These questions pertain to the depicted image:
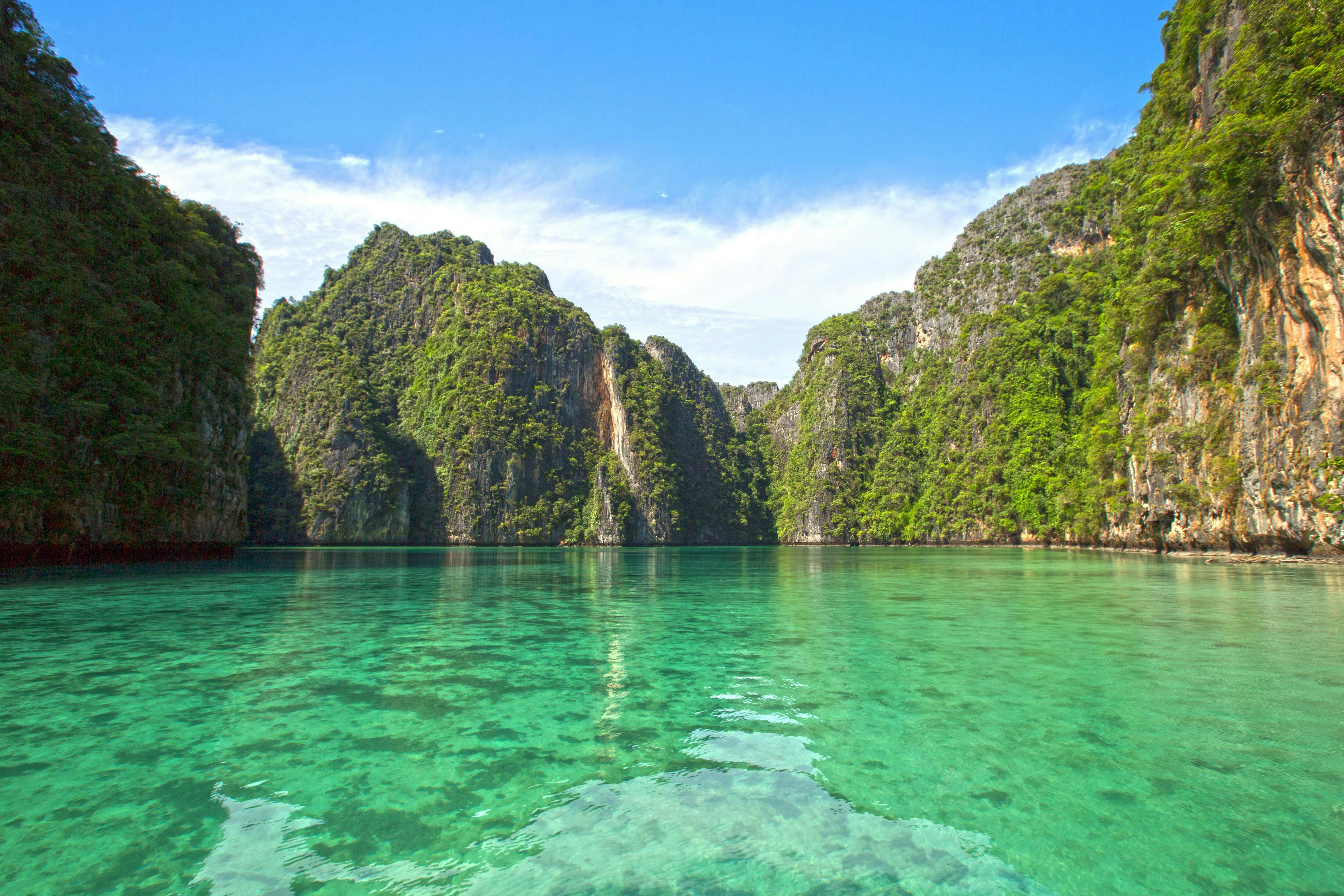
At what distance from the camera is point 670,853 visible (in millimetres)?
3266

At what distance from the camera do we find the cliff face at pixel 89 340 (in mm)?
18891

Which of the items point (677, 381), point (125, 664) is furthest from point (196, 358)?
point (677, 381)

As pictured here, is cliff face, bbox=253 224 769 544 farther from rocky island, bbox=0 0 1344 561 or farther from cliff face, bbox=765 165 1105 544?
cliff face, bbox=765 165 1105 544

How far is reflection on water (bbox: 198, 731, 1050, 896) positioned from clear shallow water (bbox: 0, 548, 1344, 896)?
19mm

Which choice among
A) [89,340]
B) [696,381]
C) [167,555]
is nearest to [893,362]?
[696,381]

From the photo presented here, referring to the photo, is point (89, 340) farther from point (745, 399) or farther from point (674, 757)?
point (745, 399)

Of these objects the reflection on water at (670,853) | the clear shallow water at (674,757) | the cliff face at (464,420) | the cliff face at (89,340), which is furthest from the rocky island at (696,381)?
the reflection on water at (670,853)

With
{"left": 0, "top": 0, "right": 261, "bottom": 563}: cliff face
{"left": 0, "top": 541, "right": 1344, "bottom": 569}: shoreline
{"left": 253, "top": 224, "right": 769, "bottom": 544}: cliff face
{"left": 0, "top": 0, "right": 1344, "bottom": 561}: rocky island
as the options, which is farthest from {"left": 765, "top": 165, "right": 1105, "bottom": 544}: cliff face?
{"left": 0, "top": 0, "right": 261, "bottom": 563}: cliff face

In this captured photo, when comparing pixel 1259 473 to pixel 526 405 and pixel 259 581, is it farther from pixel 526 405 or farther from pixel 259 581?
pixel 526 405

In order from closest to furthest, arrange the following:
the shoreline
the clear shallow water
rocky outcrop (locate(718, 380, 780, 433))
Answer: the clear shallow water → the shoreline → rocky outcrop (locate(718, 380, 780, 433))

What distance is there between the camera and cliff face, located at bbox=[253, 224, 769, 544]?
8006 cm

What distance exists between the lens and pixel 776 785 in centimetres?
415

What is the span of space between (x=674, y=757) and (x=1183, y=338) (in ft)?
127

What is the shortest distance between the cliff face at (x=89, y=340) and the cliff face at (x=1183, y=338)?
36199mm
